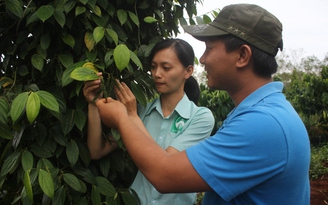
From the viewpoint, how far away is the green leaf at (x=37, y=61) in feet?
3.94


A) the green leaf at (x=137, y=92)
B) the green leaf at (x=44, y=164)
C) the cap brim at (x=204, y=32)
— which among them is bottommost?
the green leaf at (x=44, y=164)

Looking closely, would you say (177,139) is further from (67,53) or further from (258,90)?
(67,53)

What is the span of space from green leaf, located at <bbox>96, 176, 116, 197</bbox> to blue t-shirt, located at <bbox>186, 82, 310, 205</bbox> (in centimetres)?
45

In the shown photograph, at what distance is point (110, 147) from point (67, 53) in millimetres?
350

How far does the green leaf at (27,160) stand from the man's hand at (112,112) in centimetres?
26

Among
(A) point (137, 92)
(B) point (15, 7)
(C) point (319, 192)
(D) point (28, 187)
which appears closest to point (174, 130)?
(A) point (137, 92)

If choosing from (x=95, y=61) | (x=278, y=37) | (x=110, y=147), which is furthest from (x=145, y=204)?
(x=278, y=37)

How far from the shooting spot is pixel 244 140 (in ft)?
2.73

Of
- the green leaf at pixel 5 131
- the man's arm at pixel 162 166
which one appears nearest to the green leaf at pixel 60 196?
the green leaf at pixel 5 131

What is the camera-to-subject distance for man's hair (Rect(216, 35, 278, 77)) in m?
0.97

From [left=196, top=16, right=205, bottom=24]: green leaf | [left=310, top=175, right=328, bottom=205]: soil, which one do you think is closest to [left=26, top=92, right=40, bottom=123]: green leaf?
[left=196, top=16, right=205, bottom=24]: green leaf

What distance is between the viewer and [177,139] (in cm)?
124

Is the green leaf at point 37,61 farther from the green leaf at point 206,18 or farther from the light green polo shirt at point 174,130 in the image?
the green leaf at point 206,18

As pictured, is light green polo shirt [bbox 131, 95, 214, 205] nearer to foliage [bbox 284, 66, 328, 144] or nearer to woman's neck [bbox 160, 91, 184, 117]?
woman's neck [bbox 160, 91, 184, 117]
